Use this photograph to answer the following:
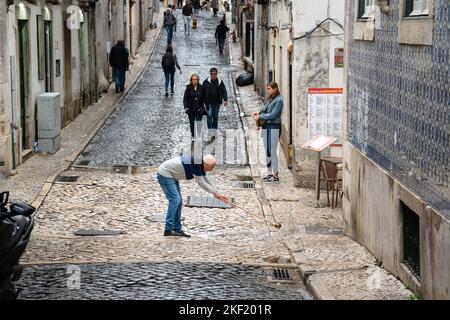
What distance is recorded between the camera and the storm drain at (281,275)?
11.1m

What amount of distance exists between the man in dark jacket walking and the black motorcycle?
23.8 meters

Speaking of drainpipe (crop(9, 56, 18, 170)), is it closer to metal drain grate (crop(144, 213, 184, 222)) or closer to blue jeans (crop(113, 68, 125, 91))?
metal drain grate (crop(144, 213, 184, 222))

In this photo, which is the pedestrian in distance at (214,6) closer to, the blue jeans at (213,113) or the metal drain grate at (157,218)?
the blue jeans at (213,113)

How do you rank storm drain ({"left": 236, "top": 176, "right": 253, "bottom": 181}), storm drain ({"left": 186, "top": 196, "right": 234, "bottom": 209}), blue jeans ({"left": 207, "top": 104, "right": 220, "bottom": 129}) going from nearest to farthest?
storm drain ({"left": 186, "top": 196, "right": 234, "bottom": 209}), storm drain ({"left": 236, "top": 176, "right": 253, "bottom": 181}), blue jeans ({"left": 207, "top": 104, "right": 220, "bottom": 129})

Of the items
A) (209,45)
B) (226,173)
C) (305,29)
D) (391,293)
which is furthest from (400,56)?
(209,45)

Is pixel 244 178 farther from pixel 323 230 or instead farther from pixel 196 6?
pixel 196 6

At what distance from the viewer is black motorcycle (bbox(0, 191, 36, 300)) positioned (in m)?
8.77

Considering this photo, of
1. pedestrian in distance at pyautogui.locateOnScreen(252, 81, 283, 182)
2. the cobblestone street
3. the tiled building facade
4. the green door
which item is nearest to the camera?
the tiled building facade

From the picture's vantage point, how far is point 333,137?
1709cm

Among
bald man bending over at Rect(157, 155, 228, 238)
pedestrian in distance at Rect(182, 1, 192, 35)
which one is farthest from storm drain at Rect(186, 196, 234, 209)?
pedestrian in distance at Rect(182, 1, 192, 35)

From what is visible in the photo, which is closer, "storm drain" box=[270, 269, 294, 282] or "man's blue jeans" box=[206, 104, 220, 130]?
"storm drain" box=[270, 269, 294, 282]

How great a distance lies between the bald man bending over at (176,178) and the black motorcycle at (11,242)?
13.5 feet

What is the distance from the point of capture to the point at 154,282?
10562 mm

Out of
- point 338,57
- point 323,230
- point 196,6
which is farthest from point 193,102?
point 196,6
